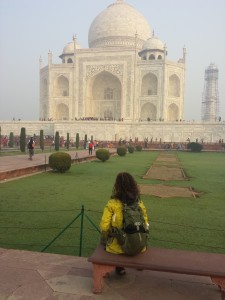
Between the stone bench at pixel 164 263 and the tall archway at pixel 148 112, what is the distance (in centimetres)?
3309

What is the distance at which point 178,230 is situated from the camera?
12.7 ft

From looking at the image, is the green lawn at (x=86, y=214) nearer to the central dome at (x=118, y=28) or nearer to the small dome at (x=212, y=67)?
the central dome at (x=118, y=28)

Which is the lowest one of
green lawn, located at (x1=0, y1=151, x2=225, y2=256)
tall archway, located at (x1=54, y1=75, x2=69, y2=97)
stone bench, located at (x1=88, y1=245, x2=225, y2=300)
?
green lawn, located at (x1=0, y1=151, x2=225, y2=256)

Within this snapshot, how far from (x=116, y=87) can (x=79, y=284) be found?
35731 millimetres

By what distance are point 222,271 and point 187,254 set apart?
0.29 m

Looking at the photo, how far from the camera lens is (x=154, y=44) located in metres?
35.1

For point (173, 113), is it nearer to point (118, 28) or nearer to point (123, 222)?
point (118, 28)

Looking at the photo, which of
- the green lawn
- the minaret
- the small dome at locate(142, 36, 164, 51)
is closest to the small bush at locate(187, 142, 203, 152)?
the small dome at locate(142, 36, 164, 51)

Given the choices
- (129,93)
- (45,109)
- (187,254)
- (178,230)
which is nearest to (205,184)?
(178,230)

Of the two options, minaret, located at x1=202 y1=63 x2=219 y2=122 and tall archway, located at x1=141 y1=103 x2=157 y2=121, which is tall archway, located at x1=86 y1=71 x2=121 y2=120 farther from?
minaret, located at x1=202 y1=63 x2=219 y2=122

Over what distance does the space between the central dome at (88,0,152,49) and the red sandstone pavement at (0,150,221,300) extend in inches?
1386

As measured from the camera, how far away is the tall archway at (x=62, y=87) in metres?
36.5

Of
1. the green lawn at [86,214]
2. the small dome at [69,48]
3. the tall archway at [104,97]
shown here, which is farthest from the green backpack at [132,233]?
the small dome at [69,48]

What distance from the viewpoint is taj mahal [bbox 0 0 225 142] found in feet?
101
